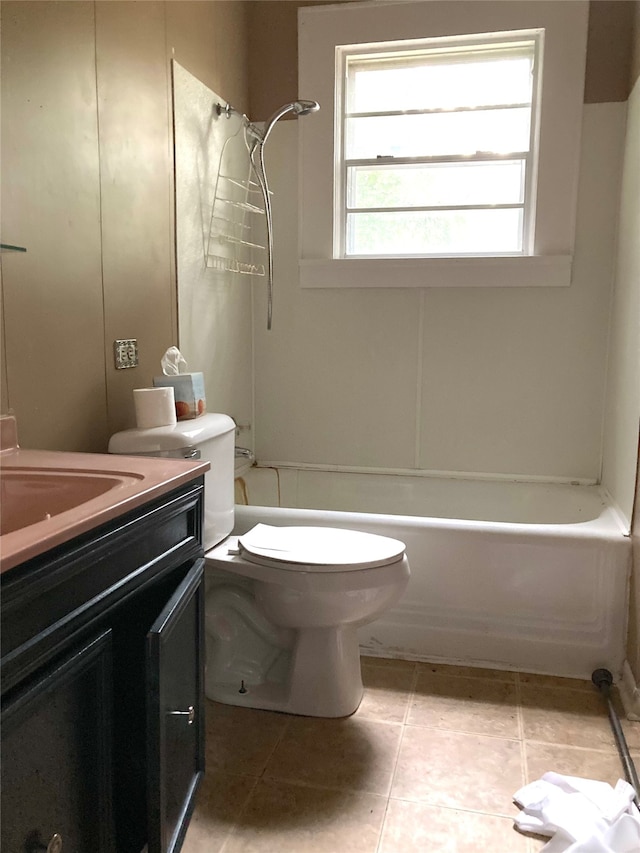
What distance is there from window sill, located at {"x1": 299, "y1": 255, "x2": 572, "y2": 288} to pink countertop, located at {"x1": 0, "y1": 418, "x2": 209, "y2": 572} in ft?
5.55

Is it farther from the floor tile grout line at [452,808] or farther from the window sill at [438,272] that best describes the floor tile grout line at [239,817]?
the window sill at [438,272]

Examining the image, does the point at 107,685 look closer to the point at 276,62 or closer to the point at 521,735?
the point at 521,735

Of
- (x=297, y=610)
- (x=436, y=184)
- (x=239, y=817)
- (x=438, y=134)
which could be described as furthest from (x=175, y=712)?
(x=438, y=134)

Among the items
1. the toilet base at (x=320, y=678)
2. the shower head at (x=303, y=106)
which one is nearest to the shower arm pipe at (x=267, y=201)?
the shower head at (x=303, y=106)

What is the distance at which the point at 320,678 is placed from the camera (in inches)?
77.4

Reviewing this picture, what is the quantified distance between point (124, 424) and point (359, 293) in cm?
132

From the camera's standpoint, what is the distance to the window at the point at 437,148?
2.82 m

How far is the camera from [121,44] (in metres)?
1.93

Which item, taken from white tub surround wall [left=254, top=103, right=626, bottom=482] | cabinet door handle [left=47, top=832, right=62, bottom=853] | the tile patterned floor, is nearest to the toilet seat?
the tile patterned floor

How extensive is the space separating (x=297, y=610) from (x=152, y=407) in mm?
661

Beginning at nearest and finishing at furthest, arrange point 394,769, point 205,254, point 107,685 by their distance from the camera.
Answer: point 107,685 → point 394,769 → point 205,254

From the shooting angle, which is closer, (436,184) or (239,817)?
(239,817)

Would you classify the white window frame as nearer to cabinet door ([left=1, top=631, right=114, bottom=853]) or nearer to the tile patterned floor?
the tile patterned floor

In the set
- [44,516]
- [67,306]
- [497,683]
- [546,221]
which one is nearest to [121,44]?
[67,306]
